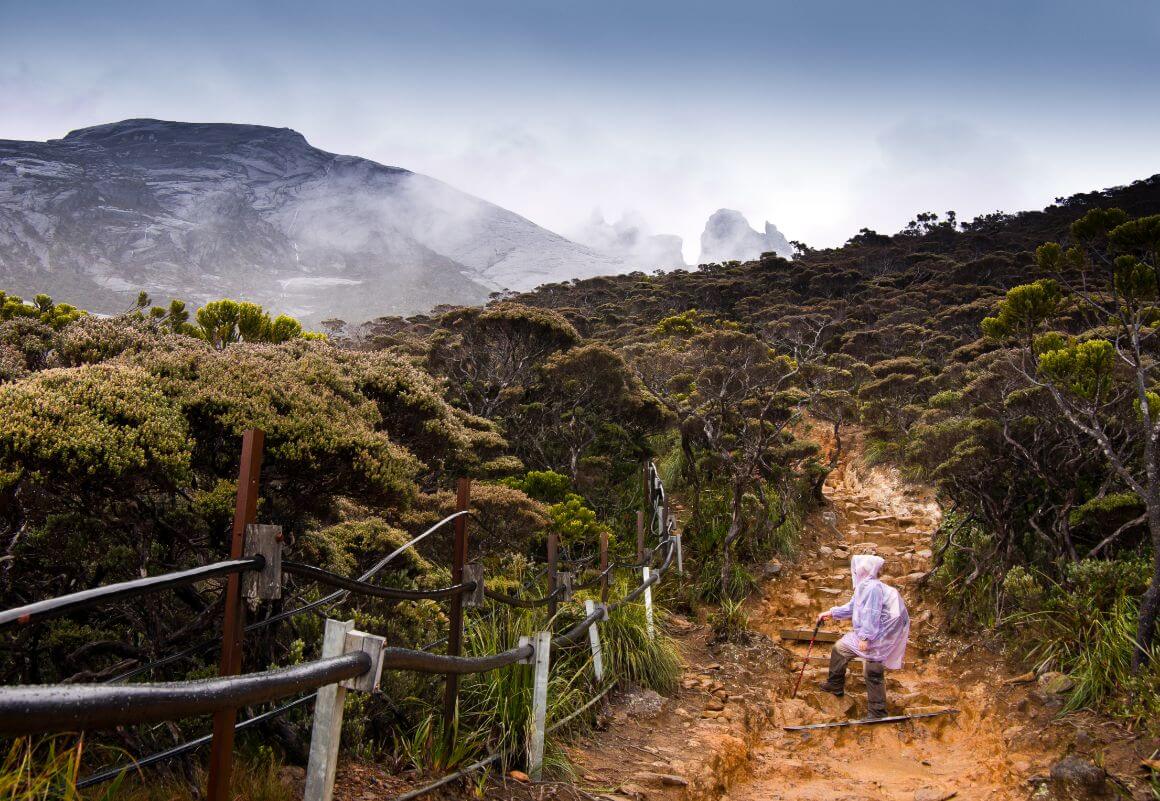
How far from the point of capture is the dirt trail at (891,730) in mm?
5555

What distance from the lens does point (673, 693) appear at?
719 centimetres

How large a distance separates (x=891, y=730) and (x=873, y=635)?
893mm

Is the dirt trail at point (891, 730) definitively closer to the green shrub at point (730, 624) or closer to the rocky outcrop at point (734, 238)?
the green shrub at point (730, 624)

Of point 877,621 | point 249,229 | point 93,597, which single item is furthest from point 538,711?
point 249,229

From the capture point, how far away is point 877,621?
23.9 feet

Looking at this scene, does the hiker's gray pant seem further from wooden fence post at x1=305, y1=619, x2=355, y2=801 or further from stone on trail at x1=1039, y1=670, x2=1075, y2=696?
wooden fence post at x1=305, y1=619, x2=355, y2=801

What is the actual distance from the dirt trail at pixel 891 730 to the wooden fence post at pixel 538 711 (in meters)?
1.99

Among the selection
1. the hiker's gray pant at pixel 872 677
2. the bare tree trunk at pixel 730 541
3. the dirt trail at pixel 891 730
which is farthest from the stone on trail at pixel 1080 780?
the bare tree trunk at pixel 730 541

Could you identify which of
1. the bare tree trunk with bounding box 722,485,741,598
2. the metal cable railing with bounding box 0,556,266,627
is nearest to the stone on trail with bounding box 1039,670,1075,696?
the bare tree trunk with bounding box 722,485,741,598

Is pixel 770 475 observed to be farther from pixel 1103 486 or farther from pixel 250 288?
pixel 250 288

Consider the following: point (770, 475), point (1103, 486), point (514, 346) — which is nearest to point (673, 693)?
point (1103, 486)

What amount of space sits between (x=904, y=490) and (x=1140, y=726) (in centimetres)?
837

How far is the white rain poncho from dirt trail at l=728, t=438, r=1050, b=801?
0.59 metres

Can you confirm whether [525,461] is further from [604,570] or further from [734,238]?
[734,238]
